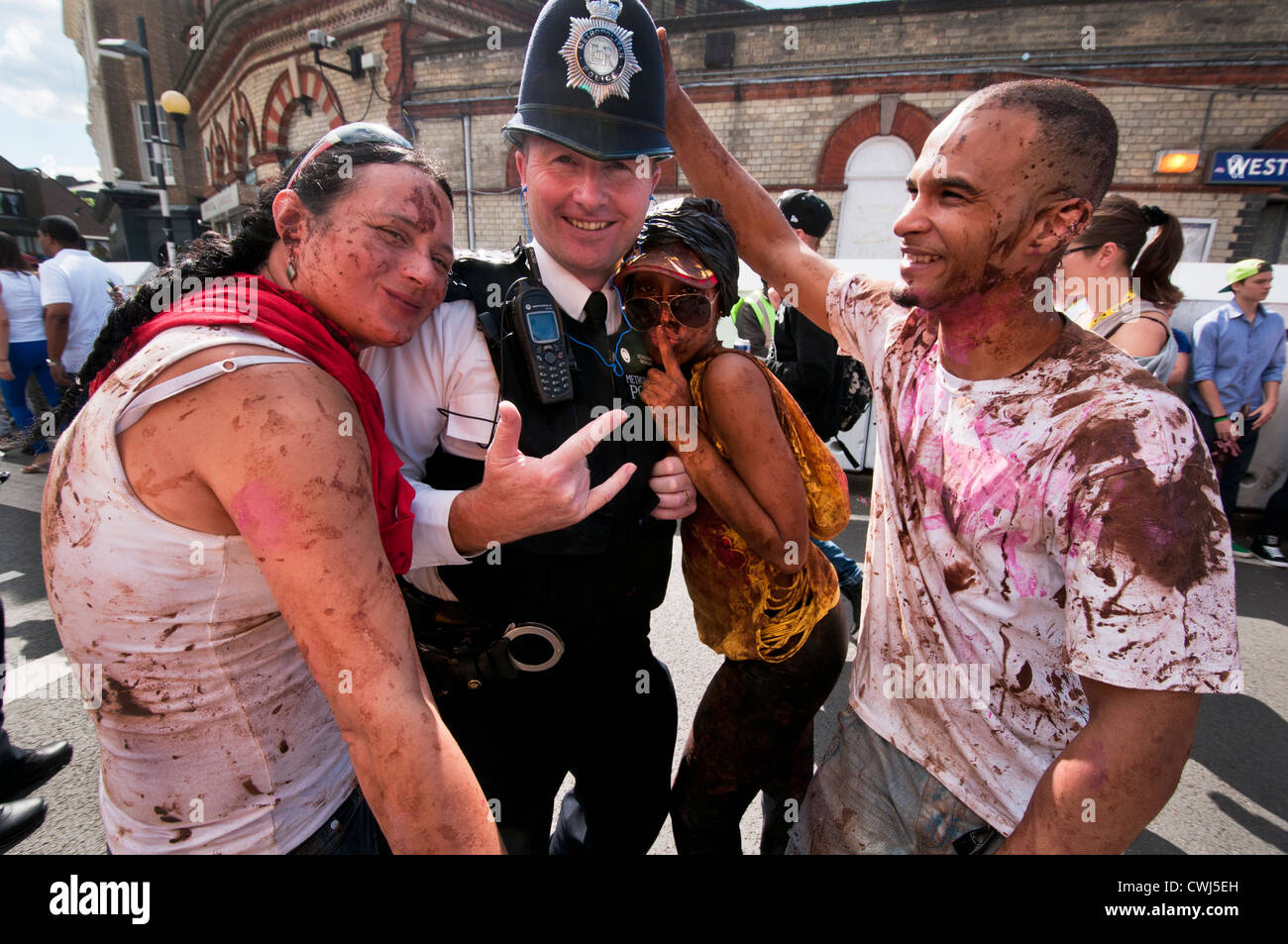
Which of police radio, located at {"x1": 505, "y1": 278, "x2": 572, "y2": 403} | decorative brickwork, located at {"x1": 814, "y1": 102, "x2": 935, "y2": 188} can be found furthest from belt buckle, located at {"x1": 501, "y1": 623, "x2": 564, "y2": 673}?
decorative brickwork, located at {"x1": 814, "y1": 102, "x2": 935, "y2": 188}

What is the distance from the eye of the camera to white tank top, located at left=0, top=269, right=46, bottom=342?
5.89 metres

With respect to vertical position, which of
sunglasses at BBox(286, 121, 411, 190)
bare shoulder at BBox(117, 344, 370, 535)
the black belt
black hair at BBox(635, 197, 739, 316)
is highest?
sunglasses at BBox(286, 121, 411, 190)

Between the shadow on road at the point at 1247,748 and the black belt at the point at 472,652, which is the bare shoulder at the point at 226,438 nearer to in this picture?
the black belt at the point at 472,652

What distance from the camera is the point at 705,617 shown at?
1859 millimetres

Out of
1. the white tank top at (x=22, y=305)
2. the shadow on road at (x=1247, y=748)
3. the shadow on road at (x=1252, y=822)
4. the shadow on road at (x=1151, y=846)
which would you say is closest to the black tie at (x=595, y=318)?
the shadow on road at (x=1151, y=846)

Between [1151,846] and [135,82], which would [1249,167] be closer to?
[1151,846]

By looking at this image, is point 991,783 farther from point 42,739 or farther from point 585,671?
point 42,739

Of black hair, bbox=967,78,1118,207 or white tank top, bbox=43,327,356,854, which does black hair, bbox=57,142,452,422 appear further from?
black hair, bbox=967,78,1118,207

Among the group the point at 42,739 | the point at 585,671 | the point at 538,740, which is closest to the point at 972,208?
the point at 585,671

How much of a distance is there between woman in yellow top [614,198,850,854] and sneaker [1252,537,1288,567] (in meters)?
5.54

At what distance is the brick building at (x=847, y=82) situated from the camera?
10.4m

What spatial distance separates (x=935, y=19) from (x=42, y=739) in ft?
47.6

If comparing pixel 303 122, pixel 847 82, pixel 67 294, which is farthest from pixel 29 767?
pixel 303 122

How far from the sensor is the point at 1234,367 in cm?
485
